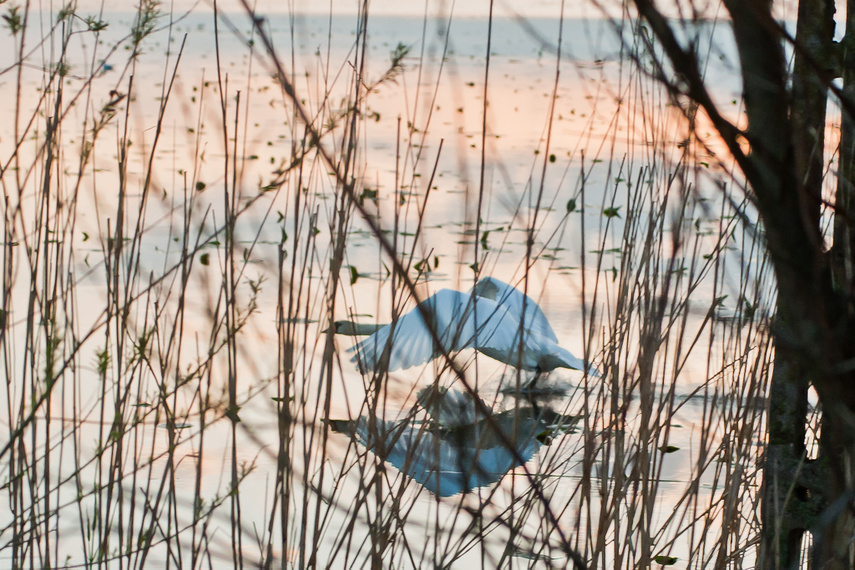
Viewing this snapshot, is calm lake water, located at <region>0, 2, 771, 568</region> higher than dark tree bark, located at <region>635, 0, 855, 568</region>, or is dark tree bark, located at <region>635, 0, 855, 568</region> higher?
calm lake water, located at <region>0, 2, 771, 568</region>

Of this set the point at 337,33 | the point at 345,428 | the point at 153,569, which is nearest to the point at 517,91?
the point at 337,33

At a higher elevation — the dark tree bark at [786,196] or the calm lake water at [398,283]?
the calm lake water at [398,283]

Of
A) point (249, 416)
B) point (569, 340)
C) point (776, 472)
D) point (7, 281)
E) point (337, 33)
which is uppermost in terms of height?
point (337, 33)

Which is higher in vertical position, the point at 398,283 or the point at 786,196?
the point at 398,283

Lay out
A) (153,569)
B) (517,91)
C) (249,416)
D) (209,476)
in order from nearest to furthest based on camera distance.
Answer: (153,569), (209,476), (249,416), (517,91)

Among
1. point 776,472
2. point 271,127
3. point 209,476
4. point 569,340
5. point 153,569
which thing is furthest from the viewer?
Answer: point 271,127

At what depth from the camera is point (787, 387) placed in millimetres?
1069

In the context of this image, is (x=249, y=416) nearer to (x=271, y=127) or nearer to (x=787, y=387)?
(x=787, y=387)

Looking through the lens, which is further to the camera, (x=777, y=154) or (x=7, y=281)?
(x=7, y=281)

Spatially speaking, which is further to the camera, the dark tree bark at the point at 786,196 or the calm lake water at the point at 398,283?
the calm lake water at the point at 398,283

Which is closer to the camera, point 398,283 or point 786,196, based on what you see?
point 786,196

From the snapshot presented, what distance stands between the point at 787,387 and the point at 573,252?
89.4 inches

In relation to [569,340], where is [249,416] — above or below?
below

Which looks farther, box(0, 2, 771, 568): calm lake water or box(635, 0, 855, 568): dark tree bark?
box(0, 2, 771, 568): calm lake water
